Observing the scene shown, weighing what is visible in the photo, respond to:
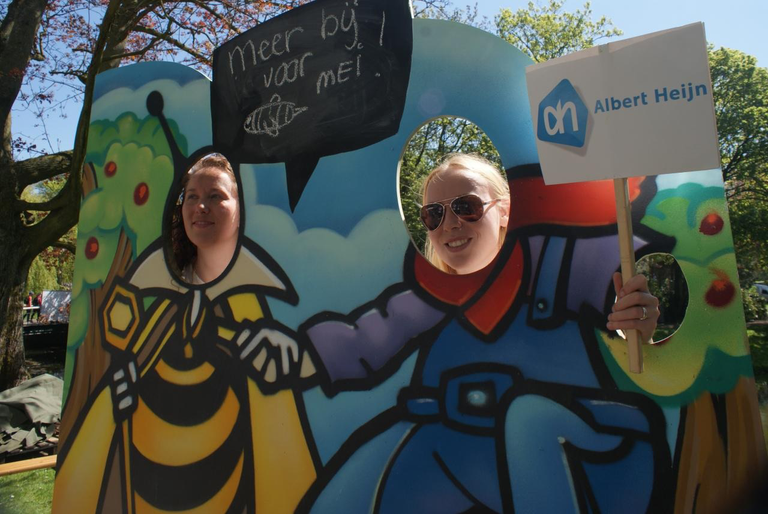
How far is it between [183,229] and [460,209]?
1.76m

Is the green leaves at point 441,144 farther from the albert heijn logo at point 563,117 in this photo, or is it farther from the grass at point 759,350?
the albert heijn logo at point 563,117

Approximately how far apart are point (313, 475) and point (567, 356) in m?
1.10

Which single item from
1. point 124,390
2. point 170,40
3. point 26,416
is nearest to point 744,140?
point 170,40

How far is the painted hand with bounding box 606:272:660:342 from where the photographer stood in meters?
1.65

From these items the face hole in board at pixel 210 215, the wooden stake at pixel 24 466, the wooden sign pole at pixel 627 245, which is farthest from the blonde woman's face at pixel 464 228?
the wooden stake at pixel 24 466

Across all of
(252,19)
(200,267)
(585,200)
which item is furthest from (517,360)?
(252,19)

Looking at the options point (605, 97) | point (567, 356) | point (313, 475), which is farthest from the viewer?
point (313, 475)

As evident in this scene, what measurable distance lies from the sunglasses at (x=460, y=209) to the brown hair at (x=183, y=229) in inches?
45.7

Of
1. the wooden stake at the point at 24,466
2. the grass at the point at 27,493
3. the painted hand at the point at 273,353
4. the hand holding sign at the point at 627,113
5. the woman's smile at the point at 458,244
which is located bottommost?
the grass at the point at 27,493

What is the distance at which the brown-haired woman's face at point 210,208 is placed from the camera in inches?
113

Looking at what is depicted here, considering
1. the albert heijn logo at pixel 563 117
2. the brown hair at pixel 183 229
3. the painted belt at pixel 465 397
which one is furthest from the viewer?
the brown hair at pixel 183 229

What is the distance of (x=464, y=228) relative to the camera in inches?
84.4

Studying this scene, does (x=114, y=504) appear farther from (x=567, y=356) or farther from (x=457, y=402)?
(x=567, y=356)

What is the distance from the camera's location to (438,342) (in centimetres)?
213
